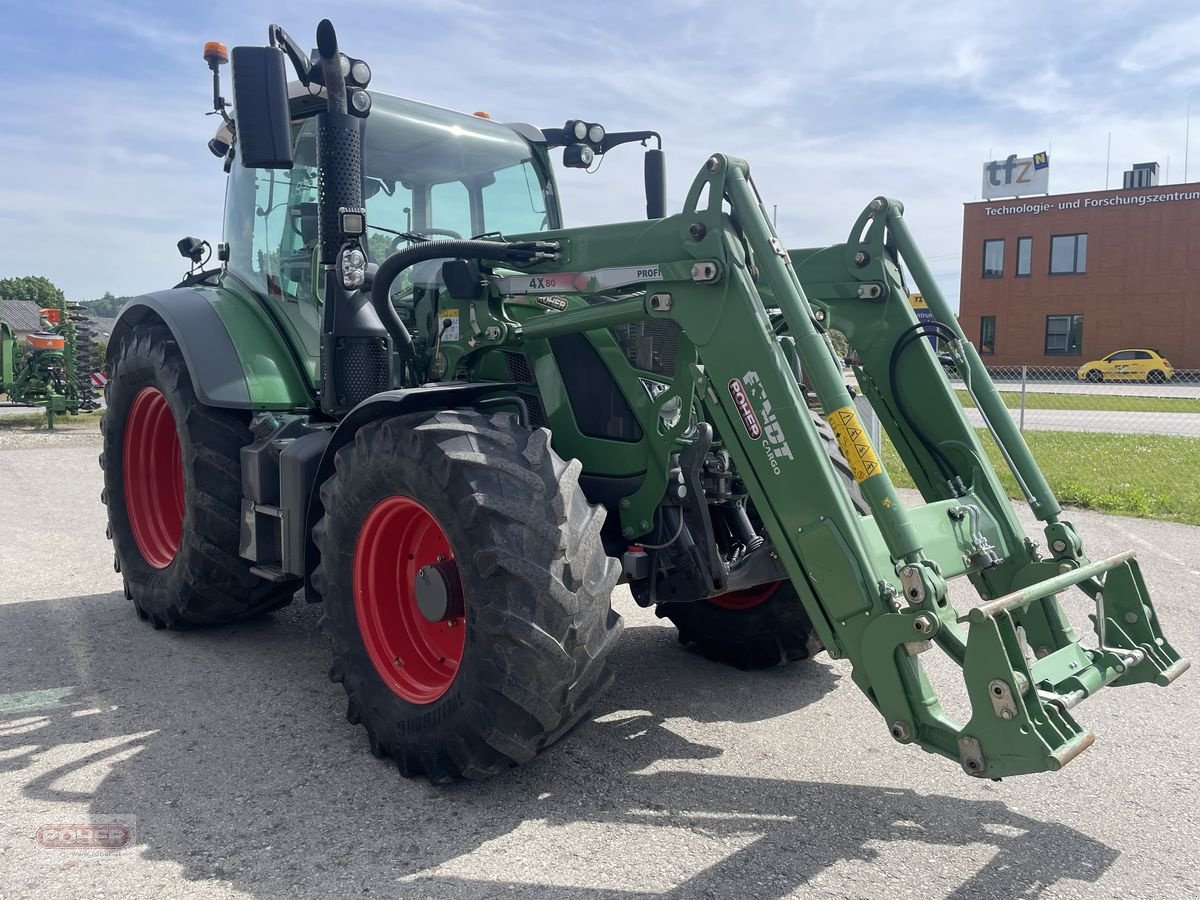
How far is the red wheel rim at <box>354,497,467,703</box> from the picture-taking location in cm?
377

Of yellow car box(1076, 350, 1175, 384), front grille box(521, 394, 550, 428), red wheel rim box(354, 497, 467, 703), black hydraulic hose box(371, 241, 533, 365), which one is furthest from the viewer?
yellow car box(1076, 350, 1175, 384)

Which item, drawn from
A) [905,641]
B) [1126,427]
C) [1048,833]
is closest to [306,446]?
[905,641]

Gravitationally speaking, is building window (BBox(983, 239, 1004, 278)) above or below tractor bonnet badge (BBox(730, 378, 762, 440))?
above

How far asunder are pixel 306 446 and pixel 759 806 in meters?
2.39

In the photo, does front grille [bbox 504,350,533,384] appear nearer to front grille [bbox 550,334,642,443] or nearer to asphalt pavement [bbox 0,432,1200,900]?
front grille [bbox 550,334,642,443]

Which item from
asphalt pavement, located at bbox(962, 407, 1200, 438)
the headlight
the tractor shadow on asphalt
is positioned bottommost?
the tractor shadow on asphalt

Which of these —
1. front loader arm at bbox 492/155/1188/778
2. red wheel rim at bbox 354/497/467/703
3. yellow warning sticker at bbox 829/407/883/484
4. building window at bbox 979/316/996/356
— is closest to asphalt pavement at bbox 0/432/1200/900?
red wheel rim at bbox 354/497/467/703

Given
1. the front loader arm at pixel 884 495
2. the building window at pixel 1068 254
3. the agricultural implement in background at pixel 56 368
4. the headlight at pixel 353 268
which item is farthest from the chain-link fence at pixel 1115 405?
the agricultural implement in background at pixel 56 368

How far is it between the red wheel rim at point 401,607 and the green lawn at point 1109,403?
19.4 metres

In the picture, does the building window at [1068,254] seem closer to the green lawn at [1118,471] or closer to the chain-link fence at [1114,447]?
the chain-link fence at [1114,447]

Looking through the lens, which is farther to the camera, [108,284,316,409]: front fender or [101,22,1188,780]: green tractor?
[108,284,316,409]: front fender

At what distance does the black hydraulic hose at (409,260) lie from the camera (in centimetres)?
392

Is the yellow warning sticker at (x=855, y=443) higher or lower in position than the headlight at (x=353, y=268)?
lower

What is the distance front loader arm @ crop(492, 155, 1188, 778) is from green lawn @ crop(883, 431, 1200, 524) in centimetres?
289
